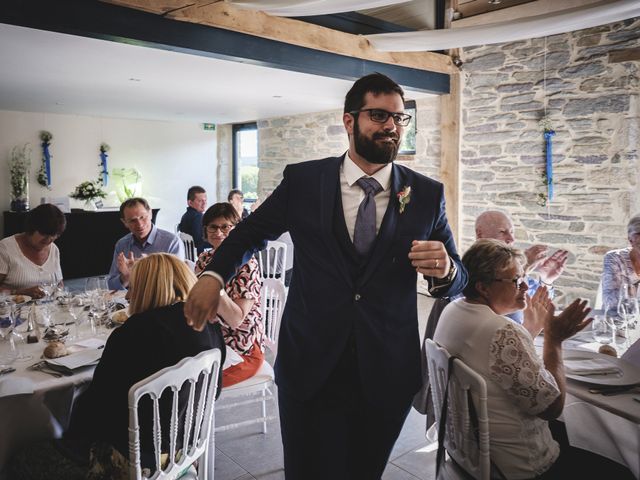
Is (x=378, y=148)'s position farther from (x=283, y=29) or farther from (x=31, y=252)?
(x=283, y=29)

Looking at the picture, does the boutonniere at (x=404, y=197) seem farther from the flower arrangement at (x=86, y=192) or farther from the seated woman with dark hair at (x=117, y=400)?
the flower arrangement at (x=86, y=192)

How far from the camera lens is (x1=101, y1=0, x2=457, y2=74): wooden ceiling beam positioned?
13.0 ft

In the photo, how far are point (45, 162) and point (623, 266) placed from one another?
9229 mm

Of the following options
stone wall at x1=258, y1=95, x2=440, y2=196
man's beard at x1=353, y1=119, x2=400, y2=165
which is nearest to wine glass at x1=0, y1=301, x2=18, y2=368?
man's beard at x1=353, y1=119, x2=400, y2=165

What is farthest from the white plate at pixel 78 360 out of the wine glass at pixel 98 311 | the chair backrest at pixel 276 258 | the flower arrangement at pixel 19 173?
the flower arrangement at pixel 19 173

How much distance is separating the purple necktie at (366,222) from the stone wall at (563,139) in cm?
441

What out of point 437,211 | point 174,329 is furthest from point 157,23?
point 437,211

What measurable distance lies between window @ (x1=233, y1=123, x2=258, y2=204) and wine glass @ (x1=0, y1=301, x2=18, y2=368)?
322 inches

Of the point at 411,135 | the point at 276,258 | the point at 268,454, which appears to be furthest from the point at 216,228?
the point at 411,135

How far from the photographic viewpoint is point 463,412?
1724 mm

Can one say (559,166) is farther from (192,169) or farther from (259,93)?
(192,169)

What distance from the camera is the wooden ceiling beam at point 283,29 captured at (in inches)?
156

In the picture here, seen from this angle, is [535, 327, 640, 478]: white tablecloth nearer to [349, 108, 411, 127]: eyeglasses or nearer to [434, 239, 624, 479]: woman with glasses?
[434, 239, 624, 479]: woman with glasses

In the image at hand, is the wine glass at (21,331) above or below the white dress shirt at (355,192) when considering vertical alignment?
below
